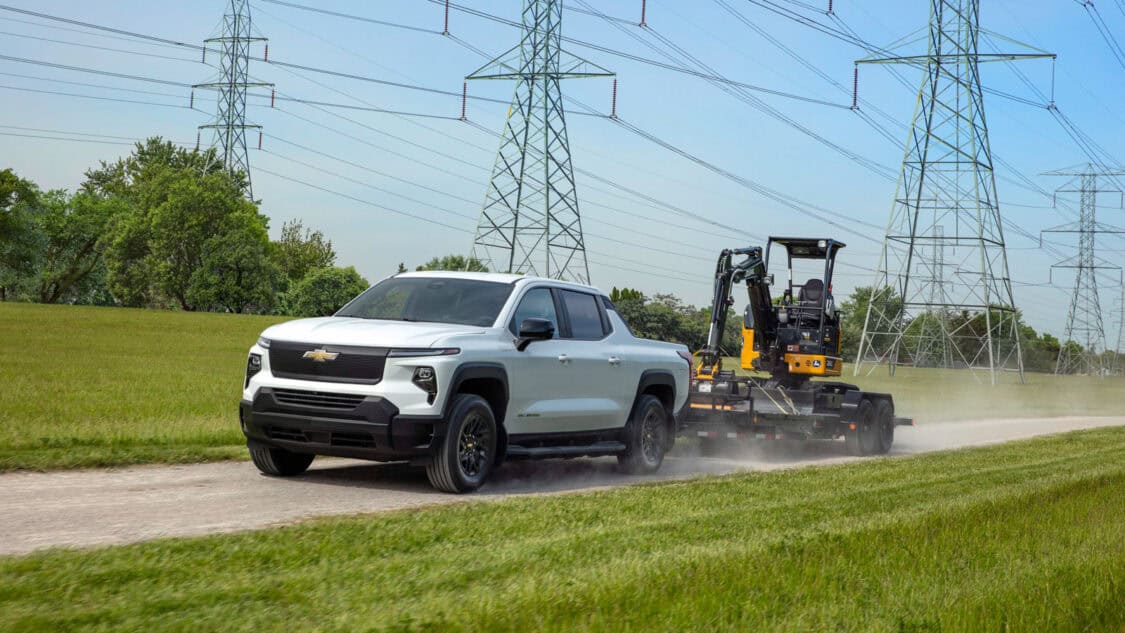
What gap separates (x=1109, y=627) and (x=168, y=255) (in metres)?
85.7

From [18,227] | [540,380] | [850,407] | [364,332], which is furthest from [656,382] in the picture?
[18,227]

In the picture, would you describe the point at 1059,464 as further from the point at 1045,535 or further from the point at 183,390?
the point at 183,390

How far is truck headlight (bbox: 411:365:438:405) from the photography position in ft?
33.2

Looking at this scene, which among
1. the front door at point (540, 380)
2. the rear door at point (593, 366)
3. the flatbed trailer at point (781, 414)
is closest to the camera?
the front door at point (540, 380)

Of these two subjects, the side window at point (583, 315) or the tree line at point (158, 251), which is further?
the tree line at point (158, 251)

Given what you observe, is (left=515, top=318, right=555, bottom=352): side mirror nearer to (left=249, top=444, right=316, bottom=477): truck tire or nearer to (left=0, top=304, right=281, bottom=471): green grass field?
(left=249, top=444, right=316, bottom=477): truck tire

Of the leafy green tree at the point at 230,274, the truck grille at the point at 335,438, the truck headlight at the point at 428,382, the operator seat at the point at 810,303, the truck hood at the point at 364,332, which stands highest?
the leafy green tree at the point at 230,274

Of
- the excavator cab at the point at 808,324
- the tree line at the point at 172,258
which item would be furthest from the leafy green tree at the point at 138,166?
the excavator cab at the point at 808,324

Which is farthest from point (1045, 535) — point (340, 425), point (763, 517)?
point (340, 425)

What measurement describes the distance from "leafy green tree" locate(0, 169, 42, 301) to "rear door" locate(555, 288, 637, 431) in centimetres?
7717

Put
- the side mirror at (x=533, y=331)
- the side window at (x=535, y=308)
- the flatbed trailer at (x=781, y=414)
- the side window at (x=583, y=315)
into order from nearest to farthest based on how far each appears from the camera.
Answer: the side mirror at (x=533, y=331) → the side window at (x=535, y=308) → the side window at (x=583, y=315) → the flatbed trailer at (x=781, y=414)

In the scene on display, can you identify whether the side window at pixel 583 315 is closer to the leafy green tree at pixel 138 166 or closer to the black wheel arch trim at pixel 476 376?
the black wheel arch trim at pixel 476 376

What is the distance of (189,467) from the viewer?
38.4 feet

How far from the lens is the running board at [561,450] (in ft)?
37.4
